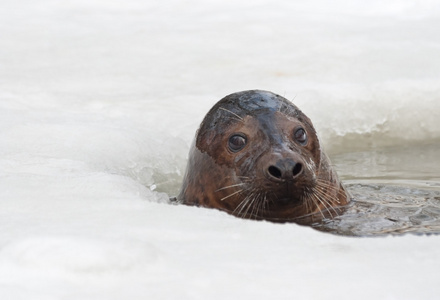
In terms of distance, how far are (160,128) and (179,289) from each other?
140 inches

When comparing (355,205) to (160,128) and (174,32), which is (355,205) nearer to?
(160,128)

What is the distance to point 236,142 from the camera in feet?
12.4

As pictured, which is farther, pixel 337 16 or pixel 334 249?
pixel 337 16

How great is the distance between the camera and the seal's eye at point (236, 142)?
3.76m

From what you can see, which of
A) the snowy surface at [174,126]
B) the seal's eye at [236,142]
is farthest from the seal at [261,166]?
the snowy surface at [174,126]

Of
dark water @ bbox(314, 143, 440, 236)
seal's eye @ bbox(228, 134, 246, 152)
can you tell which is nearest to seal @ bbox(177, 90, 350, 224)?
seal's eye @ bbox(228, 134, 246, 152)

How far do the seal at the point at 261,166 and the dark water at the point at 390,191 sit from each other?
16 cm

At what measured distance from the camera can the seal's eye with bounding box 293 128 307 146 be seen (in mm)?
3791

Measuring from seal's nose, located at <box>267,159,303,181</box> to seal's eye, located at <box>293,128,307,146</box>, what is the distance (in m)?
0.41

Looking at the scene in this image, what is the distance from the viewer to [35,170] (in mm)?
3896

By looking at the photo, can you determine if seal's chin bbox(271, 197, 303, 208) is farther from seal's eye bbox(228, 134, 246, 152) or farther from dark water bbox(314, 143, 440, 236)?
seal's eye bbox(228, 134, 246, 152)

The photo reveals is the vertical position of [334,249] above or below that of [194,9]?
below

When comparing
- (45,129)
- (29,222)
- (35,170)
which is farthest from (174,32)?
(29,222)

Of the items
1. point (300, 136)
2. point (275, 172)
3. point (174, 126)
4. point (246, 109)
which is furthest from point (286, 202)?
point (174, 126)
